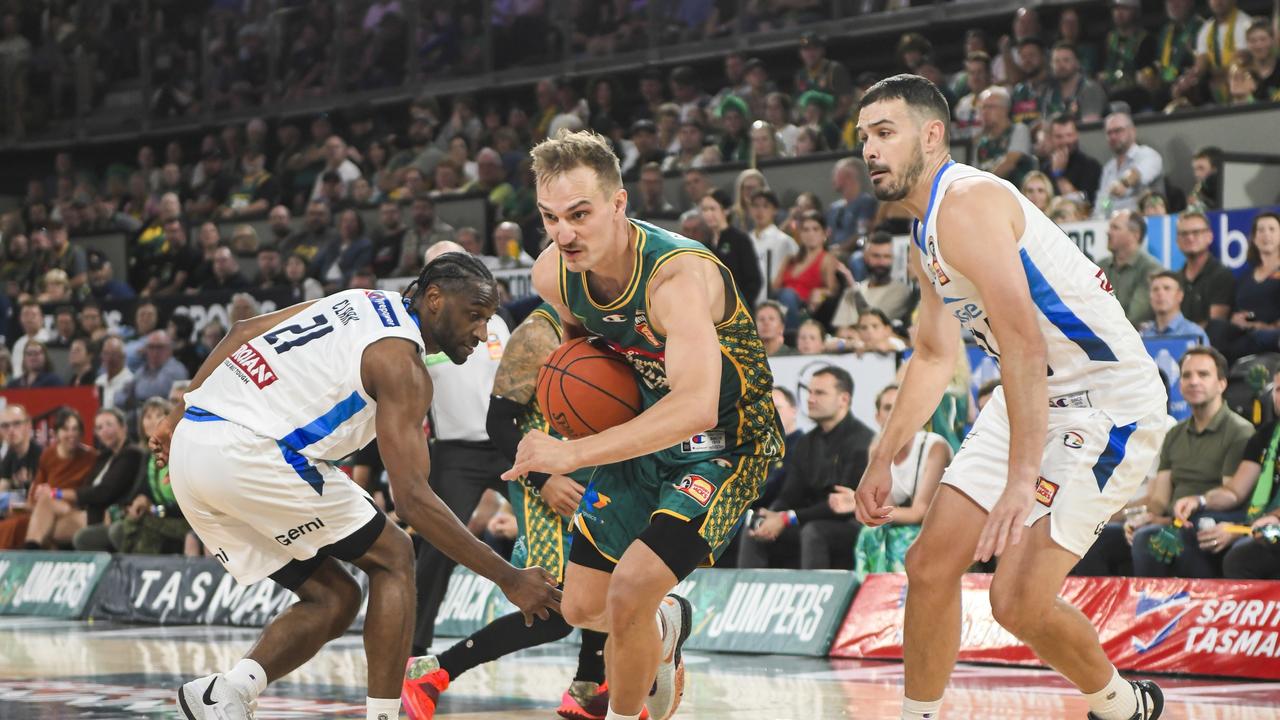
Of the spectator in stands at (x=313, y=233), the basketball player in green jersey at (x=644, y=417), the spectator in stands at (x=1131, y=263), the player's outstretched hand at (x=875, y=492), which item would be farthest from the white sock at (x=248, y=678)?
the spectator in stands at (x=313, y=233)

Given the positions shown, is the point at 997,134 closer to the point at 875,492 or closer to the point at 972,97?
the point at 972,97

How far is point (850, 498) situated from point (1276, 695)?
2.73 metres

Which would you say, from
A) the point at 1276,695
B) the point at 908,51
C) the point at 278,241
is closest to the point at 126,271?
the point at 278,241

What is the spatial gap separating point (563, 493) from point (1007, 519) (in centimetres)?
202

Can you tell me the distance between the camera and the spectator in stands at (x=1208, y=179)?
36.6 ft

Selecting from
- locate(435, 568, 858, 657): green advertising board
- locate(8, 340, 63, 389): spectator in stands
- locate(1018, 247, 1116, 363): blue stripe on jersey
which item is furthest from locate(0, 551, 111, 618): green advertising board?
locate(1018, 247, 1116, 363): blue stripe on jersey

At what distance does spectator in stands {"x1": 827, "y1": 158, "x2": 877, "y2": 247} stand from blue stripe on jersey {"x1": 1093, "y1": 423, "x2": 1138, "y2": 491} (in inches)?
323

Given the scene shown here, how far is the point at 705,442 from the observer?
17.3ft

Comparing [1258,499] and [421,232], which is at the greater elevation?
[421,232]

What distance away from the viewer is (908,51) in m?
15.0

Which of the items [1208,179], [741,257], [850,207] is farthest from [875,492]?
[850,207]

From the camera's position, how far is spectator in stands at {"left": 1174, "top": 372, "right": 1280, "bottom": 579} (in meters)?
8.10

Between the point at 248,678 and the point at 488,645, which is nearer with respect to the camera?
the point at 248,678

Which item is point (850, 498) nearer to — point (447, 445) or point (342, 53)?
point (447, 445)
